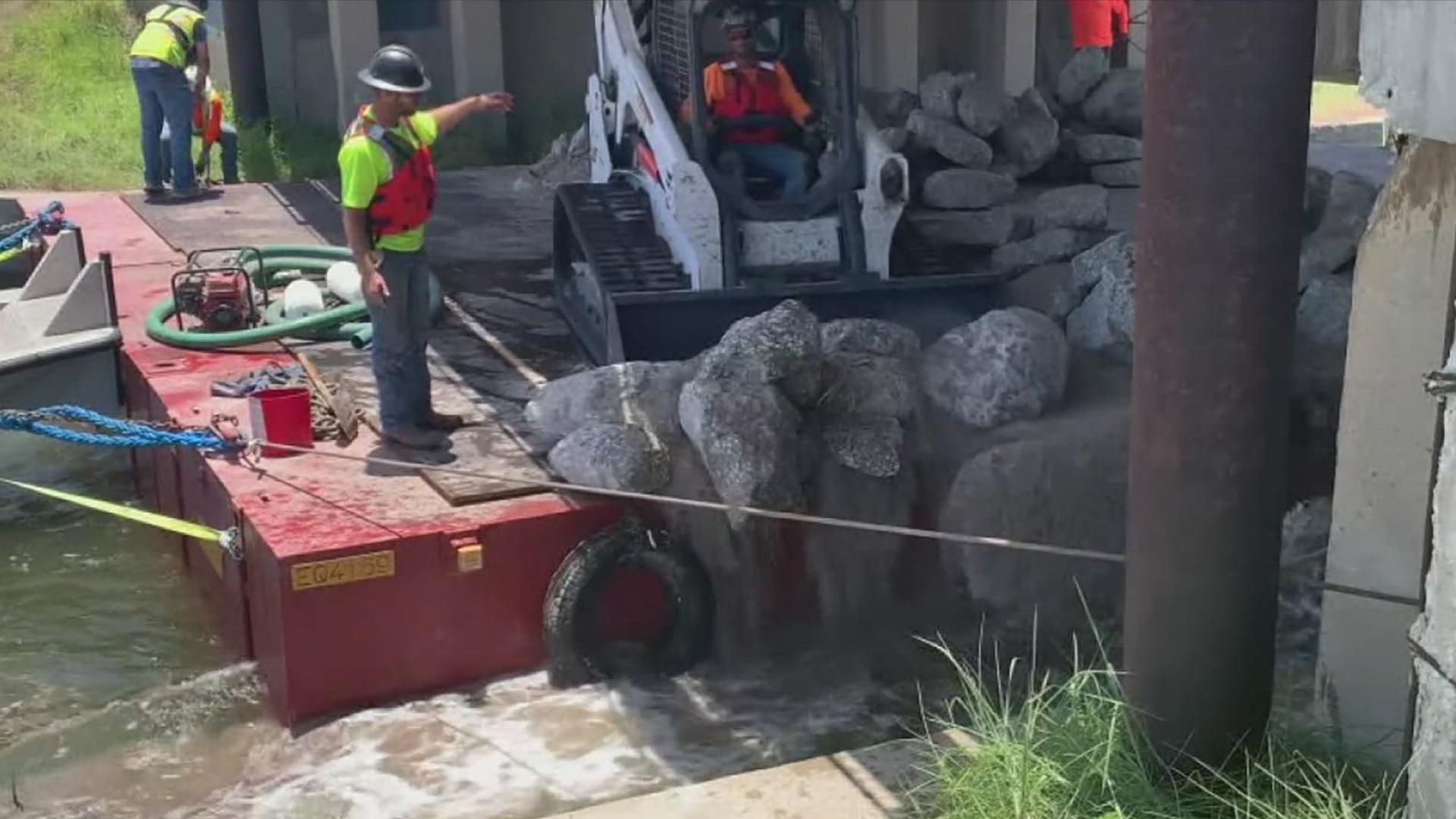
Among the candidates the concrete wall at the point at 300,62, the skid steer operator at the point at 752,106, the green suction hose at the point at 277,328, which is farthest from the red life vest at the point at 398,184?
Result: the concrete wall at the point at 300,62

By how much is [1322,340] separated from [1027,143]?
3.08m

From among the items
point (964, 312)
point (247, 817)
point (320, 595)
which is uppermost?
point (964, 312)

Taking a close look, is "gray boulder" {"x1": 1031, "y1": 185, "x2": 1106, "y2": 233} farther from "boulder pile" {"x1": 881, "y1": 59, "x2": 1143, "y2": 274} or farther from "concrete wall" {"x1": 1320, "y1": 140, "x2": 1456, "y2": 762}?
"concrete wall" {"x1": 1320, "y1": 140, "x2": 1456, "y2": 762}

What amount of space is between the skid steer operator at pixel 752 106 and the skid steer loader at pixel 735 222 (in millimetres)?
46

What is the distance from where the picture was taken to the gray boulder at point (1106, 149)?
10.2 metres

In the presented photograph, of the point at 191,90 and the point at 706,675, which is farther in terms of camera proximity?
the point at 191,90

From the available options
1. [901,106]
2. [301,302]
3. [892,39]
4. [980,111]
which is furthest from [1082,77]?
[301,302]

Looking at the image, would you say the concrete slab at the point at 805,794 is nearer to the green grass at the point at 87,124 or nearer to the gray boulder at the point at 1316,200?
the gray boulder at the point at 1316,200

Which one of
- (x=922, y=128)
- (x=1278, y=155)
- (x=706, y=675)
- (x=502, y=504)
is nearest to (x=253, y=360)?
(x=502, y=504)

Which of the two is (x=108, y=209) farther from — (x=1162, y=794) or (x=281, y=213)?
(x=1162, y=794)

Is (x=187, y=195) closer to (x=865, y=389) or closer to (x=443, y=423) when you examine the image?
(x=443, y=423)

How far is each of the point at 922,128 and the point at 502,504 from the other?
437 centimetres

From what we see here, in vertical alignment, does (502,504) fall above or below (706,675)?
above

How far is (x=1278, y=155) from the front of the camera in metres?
3.39
